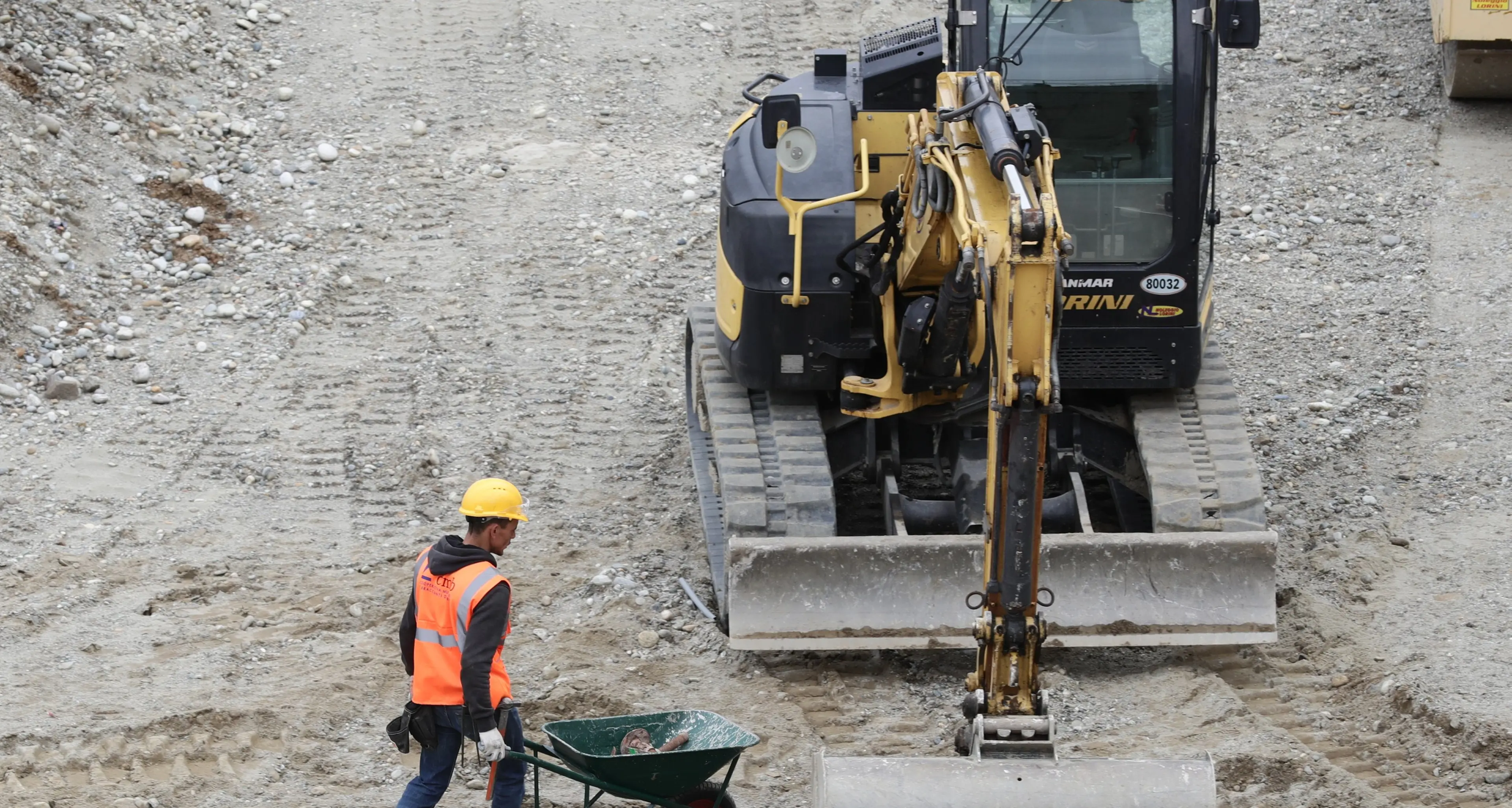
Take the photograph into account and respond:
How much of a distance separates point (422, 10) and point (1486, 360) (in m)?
9.37

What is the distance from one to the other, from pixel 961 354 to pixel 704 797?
2.31 m

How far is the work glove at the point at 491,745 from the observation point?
17.6 ft

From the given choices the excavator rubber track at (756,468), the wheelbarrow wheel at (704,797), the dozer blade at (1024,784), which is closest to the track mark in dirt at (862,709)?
the excavator rubber track at (756,468)

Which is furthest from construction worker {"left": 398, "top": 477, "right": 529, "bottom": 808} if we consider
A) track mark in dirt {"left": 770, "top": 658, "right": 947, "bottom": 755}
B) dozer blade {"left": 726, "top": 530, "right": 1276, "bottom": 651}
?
dozer blade {"left": 726, "top": 530, "right": 1276, "bottom": 651}

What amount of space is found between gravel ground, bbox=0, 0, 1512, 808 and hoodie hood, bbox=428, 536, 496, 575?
1.38 metres

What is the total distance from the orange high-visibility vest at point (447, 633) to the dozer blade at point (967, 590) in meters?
1.93

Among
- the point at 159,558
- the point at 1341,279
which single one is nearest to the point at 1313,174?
the point at 1341,279

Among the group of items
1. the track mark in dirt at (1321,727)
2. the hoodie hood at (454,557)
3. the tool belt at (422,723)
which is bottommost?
the track mark in dirt at (1321,727)

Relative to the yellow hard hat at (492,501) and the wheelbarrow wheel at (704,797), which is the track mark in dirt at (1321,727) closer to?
the wheelbarrow wheel at (704,797)

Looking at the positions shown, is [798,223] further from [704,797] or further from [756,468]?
[704,797]

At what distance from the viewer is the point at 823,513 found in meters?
7.50

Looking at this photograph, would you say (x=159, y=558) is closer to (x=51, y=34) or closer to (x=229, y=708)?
(x=229, y=708)

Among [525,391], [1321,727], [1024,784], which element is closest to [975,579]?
[1321,727]

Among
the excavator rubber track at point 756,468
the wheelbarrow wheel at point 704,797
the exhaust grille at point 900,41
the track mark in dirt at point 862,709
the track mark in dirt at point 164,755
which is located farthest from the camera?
the exhaust grille at point 900,41
